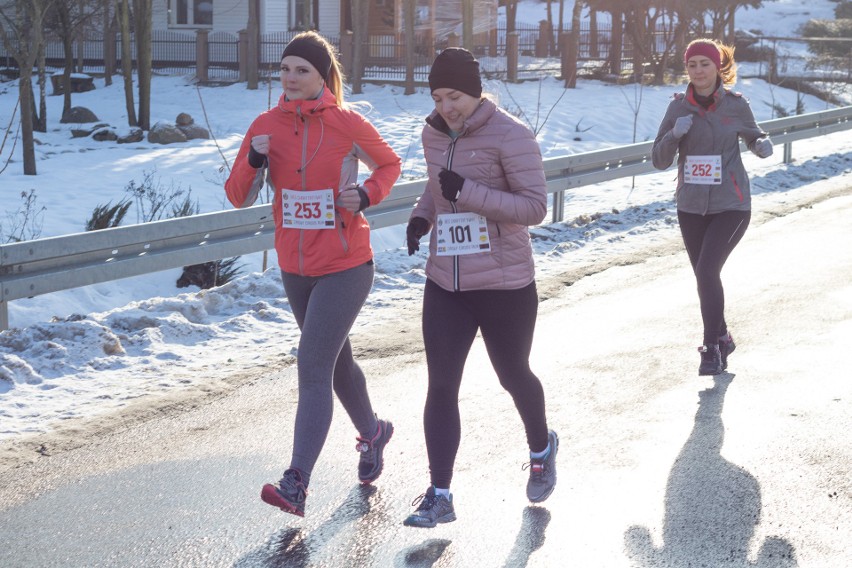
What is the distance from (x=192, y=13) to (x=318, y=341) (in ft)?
123

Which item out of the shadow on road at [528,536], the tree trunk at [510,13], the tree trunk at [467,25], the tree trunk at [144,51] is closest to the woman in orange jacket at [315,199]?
the shadow on road at [528,536]

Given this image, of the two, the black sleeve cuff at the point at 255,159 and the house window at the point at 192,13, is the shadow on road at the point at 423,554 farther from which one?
the house window at the point at 192,13

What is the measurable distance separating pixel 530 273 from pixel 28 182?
1297 cm

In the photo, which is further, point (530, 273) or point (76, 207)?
point (76, 207)

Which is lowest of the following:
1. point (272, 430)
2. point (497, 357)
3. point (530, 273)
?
point (272, 430)

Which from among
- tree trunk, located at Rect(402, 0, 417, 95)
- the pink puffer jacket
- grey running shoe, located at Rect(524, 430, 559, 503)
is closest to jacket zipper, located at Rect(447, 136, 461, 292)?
the pink puffer jacket

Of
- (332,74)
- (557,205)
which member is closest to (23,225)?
(557,205)

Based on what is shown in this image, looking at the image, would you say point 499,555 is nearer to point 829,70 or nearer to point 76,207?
point 76,207

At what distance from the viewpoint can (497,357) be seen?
4883 millimetres

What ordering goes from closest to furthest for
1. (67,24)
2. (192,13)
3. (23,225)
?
(23,225)
(67,24)
(192,13)

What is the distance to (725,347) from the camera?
7125 millimetres

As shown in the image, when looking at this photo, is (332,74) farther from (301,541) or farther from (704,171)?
(704,171)

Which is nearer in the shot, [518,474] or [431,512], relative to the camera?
[431,512]

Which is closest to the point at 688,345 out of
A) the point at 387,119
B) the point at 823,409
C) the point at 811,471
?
the point at 823,409
